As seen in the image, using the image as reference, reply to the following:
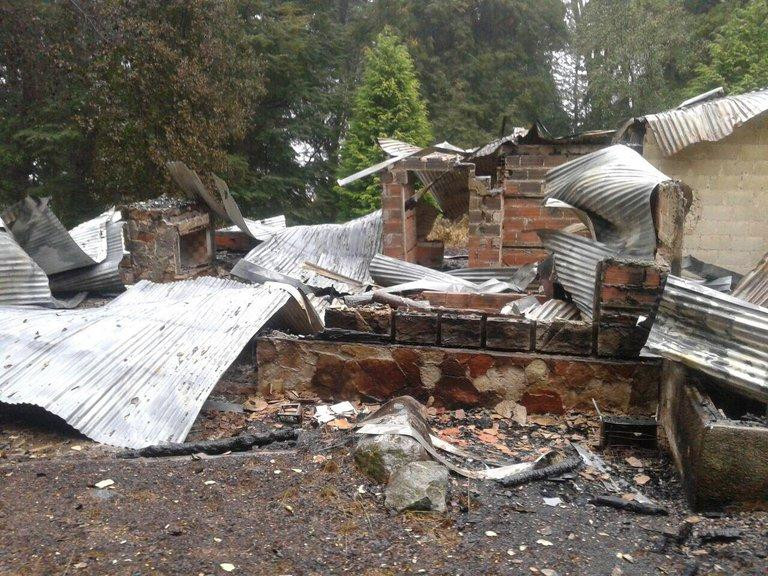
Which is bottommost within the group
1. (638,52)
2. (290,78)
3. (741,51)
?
(290,78)

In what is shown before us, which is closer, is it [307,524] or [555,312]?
[307,524]

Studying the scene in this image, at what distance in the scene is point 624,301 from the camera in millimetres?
4129

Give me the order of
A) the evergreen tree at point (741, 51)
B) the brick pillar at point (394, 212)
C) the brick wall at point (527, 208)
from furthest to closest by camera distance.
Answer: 1. the evergreen tree at point (741, 51)
2. the brick wall at point (527, 208)
3. the brick pillar at point (394, 212)

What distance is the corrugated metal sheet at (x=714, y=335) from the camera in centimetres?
329

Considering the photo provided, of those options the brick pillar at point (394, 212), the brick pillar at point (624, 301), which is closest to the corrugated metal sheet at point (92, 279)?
the brick pillar at point (394, 212)

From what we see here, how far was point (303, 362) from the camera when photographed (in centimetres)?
466

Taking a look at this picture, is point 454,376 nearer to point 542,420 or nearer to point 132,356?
point 542,420

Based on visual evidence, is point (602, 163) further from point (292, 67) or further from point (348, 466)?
point (292, 67)

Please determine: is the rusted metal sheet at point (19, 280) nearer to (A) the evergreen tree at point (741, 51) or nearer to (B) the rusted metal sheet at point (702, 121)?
(B) the rusted metal sheet at point (702, 121)

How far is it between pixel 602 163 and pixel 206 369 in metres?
3.26

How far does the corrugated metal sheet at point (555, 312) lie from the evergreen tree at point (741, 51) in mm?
14337

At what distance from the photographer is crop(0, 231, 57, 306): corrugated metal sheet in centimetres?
588

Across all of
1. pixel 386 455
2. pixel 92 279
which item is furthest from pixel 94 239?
pixel 386 455

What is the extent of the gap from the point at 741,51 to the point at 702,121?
11.8 meters
